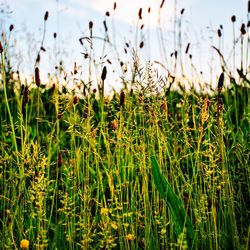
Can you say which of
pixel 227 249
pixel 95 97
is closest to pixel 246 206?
pixel 227 249

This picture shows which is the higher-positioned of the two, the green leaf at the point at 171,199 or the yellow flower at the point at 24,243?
the green leaf at the point at 171,199

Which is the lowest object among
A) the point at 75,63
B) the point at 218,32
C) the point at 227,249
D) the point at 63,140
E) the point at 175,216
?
the point at 227,249

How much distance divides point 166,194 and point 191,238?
0.65ft

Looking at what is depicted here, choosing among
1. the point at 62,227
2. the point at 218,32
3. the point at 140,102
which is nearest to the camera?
the point at 140,102

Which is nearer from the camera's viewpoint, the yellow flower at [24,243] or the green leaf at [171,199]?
the yellow flower at [24,243]

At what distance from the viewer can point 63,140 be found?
3.26m

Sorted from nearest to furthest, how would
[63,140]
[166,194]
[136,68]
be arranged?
[166,194]
[136,68]
[63,140]

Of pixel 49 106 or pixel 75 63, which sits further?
pixel 49 106

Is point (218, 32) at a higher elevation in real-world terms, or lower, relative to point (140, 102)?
higher

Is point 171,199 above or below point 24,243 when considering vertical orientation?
above

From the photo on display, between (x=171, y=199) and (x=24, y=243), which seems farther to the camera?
(x=171, y=199)

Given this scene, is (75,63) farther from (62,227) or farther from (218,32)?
(218,32)

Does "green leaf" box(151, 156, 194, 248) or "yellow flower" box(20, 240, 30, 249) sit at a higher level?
"green leaf" box(151, 156, 194, 248)

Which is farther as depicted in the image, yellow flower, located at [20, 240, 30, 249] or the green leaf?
the green leaf
